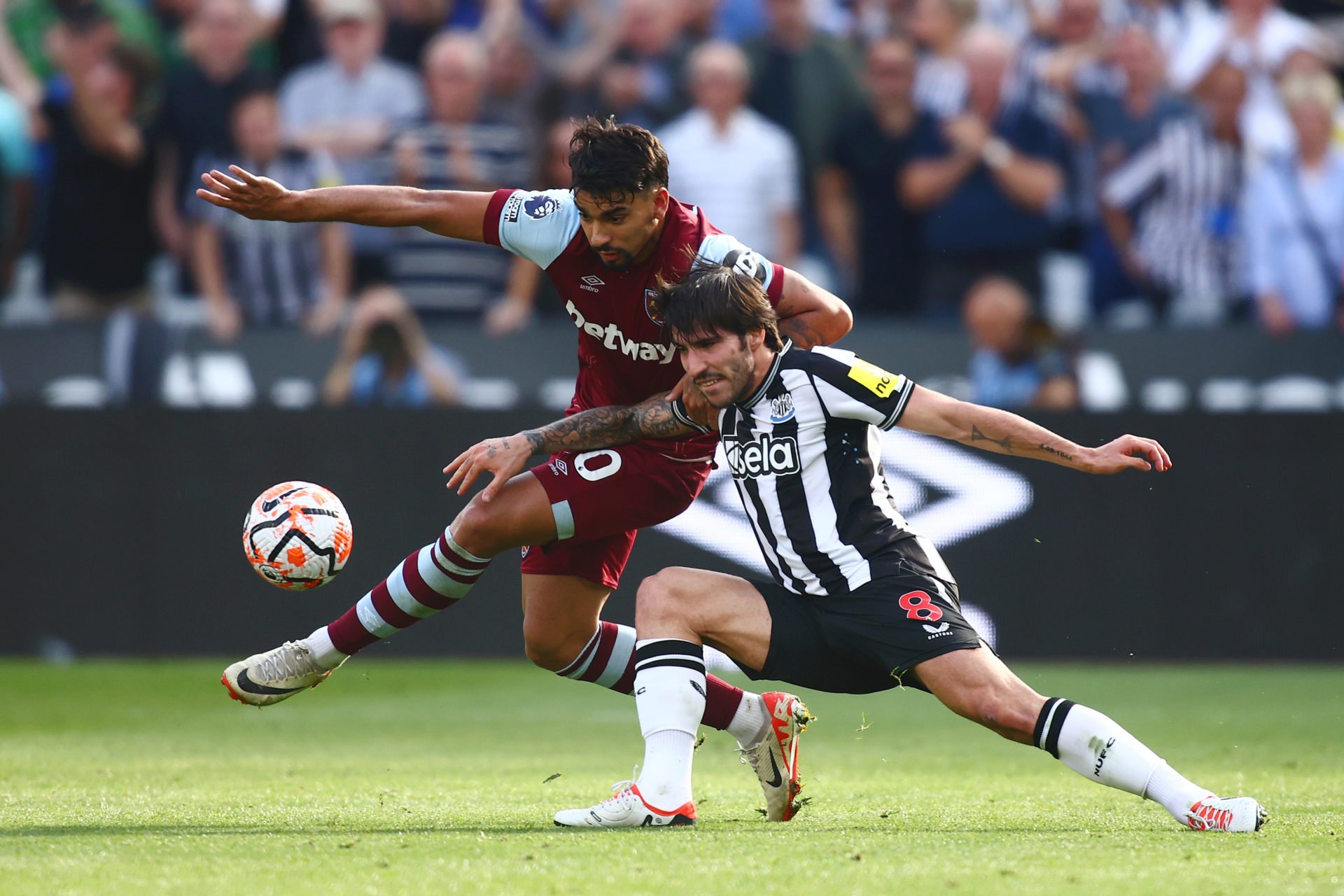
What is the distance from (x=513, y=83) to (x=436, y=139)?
0.80 metres

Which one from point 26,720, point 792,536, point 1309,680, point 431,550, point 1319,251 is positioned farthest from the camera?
point 1319,251

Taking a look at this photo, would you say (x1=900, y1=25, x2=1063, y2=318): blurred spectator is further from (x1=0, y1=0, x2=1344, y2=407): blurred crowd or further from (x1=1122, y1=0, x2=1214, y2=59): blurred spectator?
(x1=1122, y1=0, x2=1214, y2=59): blurred spectator

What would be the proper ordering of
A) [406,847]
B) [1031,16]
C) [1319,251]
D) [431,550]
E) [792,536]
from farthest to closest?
[1031,16], [1319,251], [431,550], [792,536], [406,847]

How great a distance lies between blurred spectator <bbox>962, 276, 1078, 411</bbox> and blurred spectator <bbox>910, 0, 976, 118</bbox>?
183 centimetres

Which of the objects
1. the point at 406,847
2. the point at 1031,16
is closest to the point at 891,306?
the point at 1031,16

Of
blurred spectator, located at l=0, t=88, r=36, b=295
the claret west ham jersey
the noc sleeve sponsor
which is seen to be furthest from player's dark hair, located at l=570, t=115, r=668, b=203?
blurred spectator, located at l=0, t=88, r=36, b=295

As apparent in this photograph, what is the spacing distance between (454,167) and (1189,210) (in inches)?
212

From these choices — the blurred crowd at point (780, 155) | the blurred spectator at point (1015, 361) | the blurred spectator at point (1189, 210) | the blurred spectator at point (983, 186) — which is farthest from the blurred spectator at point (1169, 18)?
the blurred spectator at point (1015, 361)

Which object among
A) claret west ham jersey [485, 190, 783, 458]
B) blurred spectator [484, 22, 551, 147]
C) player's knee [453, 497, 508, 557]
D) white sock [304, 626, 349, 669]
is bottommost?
white sock [304, 626, 349, 669]

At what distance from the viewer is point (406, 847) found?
452 cm

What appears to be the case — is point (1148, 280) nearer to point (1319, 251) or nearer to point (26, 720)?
point (1319, 251)

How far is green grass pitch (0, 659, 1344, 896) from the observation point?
4082 millimetres

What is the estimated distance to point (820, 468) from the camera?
517 cm

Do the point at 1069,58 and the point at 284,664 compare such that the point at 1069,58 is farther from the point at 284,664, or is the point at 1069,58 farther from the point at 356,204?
the point at 284,664
